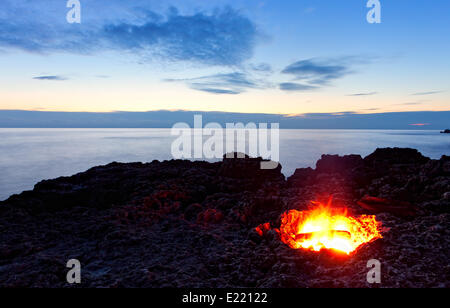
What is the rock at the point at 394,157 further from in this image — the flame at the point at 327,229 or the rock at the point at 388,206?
the flame at the point at 327,229

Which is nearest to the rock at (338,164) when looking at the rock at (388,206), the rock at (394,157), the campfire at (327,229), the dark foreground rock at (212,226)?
the dark foreground rock at (212,226)

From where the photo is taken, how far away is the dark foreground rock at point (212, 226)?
20.6 feet

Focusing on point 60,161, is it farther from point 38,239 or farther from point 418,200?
point 418,200

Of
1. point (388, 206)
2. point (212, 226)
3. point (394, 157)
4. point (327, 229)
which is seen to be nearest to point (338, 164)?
point (394, 157)

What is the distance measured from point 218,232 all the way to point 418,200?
7.42 meters

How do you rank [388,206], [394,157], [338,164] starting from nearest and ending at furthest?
[388,206], [394,157], [338,164]

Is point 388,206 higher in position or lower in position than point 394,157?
lower

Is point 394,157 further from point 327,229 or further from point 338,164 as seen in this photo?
point 327,229

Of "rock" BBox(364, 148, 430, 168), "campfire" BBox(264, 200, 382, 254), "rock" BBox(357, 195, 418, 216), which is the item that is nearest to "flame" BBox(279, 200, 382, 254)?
"campfire" BBox(264, 200, 382, 254)

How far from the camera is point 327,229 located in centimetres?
834

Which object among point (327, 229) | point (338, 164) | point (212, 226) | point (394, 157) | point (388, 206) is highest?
point (394, 157)

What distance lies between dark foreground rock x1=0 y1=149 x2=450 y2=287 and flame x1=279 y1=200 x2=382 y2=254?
0.48m

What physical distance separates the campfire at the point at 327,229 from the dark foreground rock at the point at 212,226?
1.57ft

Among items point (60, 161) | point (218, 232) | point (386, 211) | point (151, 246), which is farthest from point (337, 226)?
point (60, 161)
